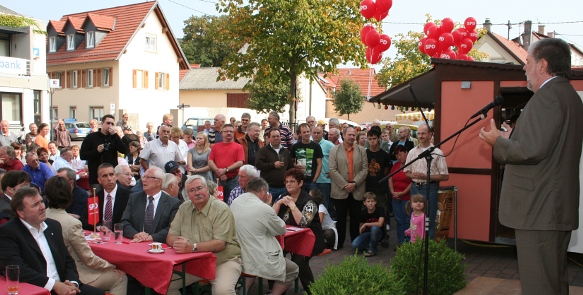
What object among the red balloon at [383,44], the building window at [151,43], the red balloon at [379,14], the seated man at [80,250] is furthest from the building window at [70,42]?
the seated man at [80,250]

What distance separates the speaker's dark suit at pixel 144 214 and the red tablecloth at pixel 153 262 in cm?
46

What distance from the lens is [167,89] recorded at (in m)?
40.8

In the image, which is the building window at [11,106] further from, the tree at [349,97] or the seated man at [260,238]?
the tree at [349,97]

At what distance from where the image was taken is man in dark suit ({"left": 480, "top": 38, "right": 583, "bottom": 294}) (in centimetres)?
348

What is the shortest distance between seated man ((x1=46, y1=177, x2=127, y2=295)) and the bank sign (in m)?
23.6

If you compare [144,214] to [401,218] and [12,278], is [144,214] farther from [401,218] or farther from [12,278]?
[401,218]

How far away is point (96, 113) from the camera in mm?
38500

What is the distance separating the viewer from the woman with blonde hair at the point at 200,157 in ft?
31.3

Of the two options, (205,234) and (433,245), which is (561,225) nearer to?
(433,245)

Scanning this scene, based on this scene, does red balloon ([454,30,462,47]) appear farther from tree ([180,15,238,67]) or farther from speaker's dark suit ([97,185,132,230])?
tree ([180,15,238,67])

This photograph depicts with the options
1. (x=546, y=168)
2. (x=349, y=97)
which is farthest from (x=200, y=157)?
(x=349, y=97)

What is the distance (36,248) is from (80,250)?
20.9 inches

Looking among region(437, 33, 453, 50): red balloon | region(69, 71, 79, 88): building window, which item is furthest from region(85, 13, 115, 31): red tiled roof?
region(437, 33, 453, 50): red balloon

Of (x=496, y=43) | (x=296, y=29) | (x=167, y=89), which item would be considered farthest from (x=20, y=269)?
(x=496, y=43)
